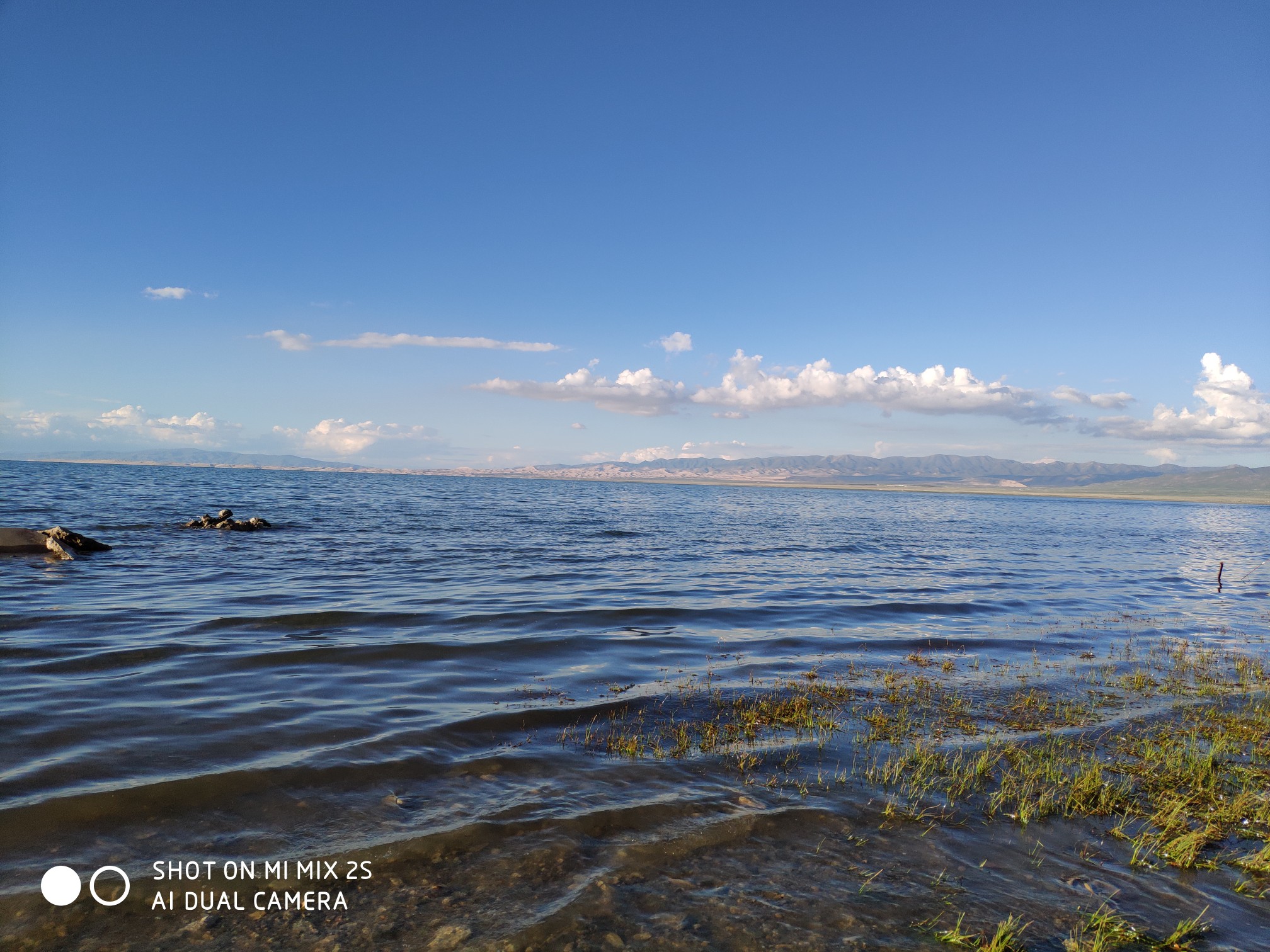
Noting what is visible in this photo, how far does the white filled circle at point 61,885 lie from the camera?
608 centimetres

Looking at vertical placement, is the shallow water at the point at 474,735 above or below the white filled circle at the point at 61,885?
below

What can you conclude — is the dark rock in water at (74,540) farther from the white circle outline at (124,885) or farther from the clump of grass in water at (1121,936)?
the clump of grass in water at (1121,936)

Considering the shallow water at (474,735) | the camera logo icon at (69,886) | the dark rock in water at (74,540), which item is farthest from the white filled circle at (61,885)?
the dark rock in water at (74,540)

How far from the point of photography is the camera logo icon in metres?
6.08

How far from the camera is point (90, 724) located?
1035cm

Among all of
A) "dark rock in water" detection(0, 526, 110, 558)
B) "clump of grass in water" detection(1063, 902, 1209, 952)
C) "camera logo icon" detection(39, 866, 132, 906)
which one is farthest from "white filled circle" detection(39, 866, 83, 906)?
"dark rock in water" detection(0, 526, 110, 558)

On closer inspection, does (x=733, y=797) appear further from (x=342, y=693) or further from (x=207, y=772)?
(x=342, y=693)

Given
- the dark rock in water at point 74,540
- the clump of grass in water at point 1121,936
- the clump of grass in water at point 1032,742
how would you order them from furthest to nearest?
1. the dark rock in water at point 74,540
2. the clump of grass in water at point 1032,742
3. the clump of grass in water at point 1121,936

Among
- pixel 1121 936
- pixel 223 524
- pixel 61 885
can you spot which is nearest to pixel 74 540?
pixel 223 524

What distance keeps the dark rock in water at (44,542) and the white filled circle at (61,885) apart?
25.8 metres

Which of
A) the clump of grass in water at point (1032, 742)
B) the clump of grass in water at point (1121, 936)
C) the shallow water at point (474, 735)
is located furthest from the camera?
the clump of grass in water at point (1032, 742)

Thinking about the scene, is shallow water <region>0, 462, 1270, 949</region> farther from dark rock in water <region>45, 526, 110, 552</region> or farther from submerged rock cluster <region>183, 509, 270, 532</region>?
submerged rock cluster <region>183, 509, 270, 532</region>

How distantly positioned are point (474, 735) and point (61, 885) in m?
5.39

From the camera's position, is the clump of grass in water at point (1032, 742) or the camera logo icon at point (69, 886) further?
the clump of grass in water at point (1032, 742)
